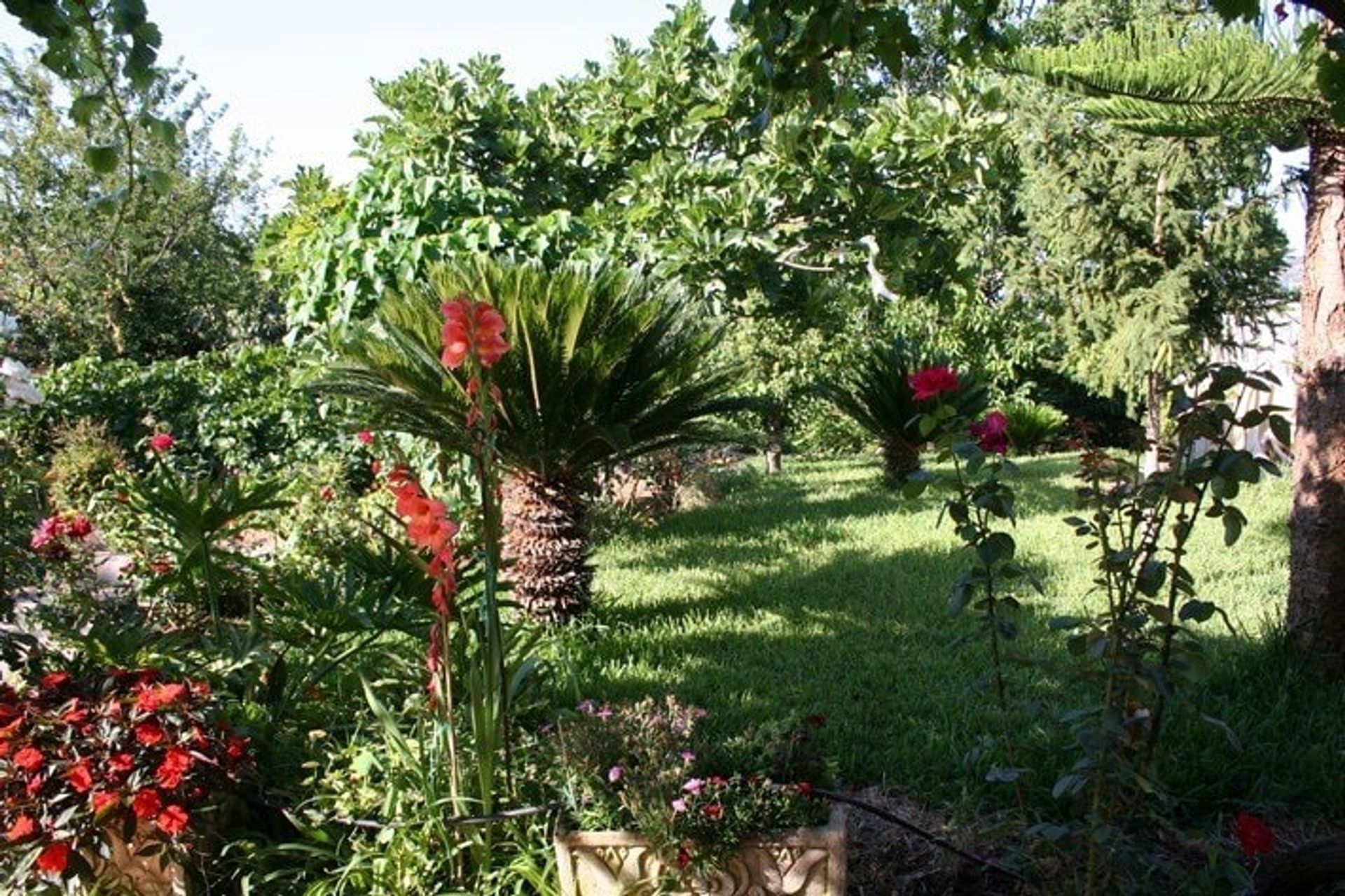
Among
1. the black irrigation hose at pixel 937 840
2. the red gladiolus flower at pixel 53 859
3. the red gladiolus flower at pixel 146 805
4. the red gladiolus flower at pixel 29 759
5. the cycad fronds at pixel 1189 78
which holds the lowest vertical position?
the black irrigation hose at pixel 937 840

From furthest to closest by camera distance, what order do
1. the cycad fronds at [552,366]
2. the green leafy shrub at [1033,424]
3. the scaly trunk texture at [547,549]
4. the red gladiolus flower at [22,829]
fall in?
the green leafy shrub at [1033,424], the scaly trunk texture at [547,549], the cycad fronds at [552,366], the red gladiolus flower at [22,829]

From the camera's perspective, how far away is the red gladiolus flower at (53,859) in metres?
2.35

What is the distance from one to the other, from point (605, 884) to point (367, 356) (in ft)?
10.5

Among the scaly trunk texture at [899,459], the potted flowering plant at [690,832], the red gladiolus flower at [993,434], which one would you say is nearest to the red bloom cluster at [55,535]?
the potted flowering plant at [690,832]

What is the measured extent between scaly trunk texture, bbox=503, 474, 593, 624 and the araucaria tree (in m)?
2.86

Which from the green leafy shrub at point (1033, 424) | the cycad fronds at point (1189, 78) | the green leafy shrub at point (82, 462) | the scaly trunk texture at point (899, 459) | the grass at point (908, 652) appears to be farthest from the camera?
the green leafy shrub at point (1033, 424)

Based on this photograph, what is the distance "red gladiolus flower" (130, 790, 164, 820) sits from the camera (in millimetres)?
2348

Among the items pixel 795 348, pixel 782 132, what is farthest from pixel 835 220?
pixel 795 348

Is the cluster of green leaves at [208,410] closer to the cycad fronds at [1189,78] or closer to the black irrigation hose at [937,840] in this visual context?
the cycad fronds at [1189,78]

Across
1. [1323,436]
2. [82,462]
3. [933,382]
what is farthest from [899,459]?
[933,382]

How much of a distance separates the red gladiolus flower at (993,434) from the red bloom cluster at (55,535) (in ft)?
11.8

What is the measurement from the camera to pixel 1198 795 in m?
2.99

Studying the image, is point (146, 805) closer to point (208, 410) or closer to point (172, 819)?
point (172, 819)

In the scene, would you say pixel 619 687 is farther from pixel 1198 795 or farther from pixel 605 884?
pixel 1198 795
